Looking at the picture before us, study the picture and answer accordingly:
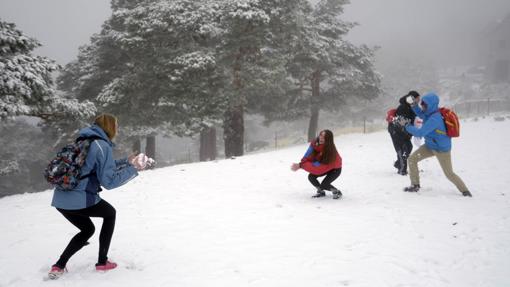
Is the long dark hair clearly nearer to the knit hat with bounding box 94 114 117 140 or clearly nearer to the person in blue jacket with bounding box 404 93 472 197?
the person in blue jacket with bounding box 404 93 472 197

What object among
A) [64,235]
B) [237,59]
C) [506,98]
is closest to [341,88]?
[237,59]

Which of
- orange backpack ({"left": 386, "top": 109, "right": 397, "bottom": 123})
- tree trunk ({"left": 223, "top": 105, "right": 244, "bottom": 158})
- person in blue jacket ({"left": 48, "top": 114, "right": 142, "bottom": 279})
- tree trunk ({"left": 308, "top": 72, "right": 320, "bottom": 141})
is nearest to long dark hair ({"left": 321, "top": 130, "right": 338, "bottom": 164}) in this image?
orange backpack ({"left": 386, "top": 109, "right": 397, "bottom": 123})

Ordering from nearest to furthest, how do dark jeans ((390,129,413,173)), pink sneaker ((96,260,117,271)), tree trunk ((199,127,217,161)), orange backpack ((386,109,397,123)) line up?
pink sneaker ((96,260,117,271)), orange backpack ((386,109,397,123)), dark jeans ((390,129,413,173)), tree trunk ((199,127,217,161))

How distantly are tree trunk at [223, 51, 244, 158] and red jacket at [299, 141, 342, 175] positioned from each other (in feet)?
36.3

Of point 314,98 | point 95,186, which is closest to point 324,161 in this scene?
point 95,186

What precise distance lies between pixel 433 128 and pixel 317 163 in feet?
8.21

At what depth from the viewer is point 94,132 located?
4219mm

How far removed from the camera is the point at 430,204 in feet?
25.0

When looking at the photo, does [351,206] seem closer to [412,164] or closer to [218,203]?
[412,164]

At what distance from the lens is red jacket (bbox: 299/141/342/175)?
8.11 metres

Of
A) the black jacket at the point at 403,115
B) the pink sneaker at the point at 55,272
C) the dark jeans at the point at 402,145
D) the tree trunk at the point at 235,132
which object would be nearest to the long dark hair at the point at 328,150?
the black jacket at the point at 403,115

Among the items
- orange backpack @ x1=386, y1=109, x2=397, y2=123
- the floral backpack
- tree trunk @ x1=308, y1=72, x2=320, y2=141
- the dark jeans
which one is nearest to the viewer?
the floral backpack

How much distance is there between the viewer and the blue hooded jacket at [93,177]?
→ 13.5 feet

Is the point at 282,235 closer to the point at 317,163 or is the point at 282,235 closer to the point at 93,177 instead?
the point at 317,163
